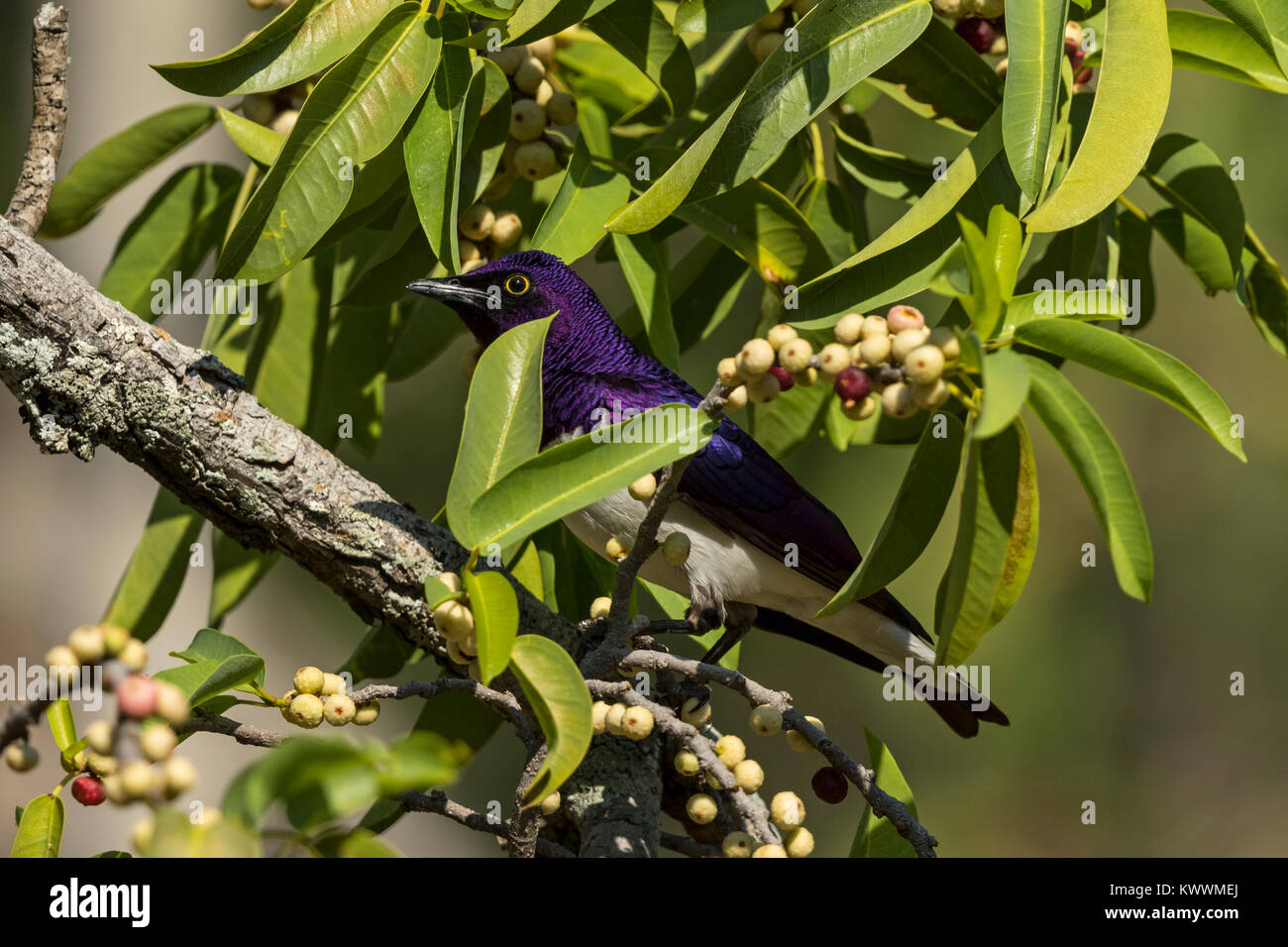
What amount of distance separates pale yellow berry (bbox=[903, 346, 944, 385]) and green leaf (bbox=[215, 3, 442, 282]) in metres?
0.84

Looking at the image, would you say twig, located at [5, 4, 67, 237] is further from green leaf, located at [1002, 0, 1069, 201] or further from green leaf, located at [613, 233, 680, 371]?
green leaf, located at [1002, 0, 1069, 201]

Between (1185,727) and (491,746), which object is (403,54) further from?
(1185,727)

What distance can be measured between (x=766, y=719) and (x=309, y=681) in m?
0.65

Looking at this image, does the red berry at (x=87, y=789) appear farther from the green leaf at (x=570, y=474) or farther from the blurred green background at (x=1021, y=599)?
the blurred green background at (x=1021, y=599)

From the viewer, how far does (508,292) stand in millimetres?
2783

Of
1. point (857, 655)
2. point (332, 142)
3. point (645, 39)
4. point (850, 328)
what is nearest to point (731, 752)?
point (850, 328)

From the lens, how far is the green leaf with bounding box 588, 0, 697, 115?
1995 millimetres

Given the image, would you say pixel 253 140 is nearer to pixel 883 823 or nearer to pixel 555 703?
pixel 555 703

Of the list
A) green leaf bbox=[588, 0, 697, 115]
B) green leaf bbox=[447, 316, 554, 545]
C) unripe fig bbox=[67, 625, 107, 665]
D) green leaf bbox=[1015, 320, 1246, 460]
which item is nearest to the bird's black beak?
green leaf bbox=[588, 0, 697, 115]

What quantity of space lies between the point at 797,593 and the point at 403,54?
155cm

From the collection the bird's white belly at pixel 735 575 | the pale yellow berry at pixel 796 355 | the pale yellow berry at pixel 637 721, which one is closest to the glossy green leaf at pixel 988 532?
the pale yellow berry at pixel 796 355

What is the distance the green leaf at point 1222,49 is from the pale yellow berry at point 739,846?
143cm
